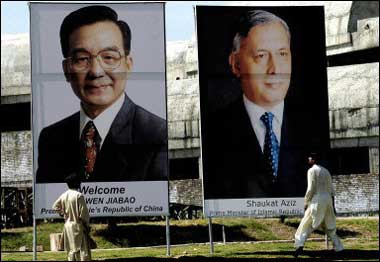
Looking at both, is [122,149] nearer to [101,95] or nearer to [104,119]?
[104,119]

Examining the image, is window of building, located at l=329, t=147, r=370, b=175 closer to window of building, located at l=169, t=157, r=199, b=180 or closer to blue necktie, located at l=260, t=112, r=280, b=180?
window of building, located at l=169, t=157, r=199, b=180

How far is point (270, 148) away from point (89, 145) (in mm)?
3405

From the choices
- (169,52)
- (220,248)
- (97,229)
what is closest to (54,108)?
(220,248)

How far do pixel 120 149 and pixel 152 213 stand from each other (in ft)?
4.33

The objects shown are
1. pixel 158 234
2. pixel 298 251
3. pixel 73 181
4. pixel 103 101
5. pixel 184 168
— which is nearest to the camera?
pixel 73 181

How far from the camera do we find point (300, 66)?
1923 centimetres

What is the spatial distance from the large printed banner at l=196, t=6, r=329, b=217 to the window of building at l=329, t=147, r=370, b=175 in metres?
15.6

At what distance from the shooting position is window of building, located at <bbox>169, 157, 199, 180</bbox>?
120ft

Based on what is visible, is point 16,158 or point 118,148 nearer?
point 118,148

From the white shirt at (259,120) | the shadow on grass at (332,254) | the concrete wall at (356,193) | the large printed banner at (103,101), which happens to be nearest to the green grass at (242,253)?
the shadow on grass at (332,254)

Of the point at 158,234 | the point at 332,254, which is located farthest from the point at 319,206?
the point at 158,234

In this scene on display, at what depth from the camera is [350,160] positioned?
3566 cm

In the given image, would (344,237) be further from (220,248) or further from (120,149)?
(120,149)

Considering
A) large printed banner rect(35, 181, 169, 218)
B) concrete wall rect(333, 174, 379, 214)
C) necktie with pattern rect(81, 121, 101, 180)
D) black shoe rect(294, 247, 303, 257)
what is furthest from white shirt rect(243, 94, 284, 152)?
concrete wall rect(333, 174, 379, 214)
